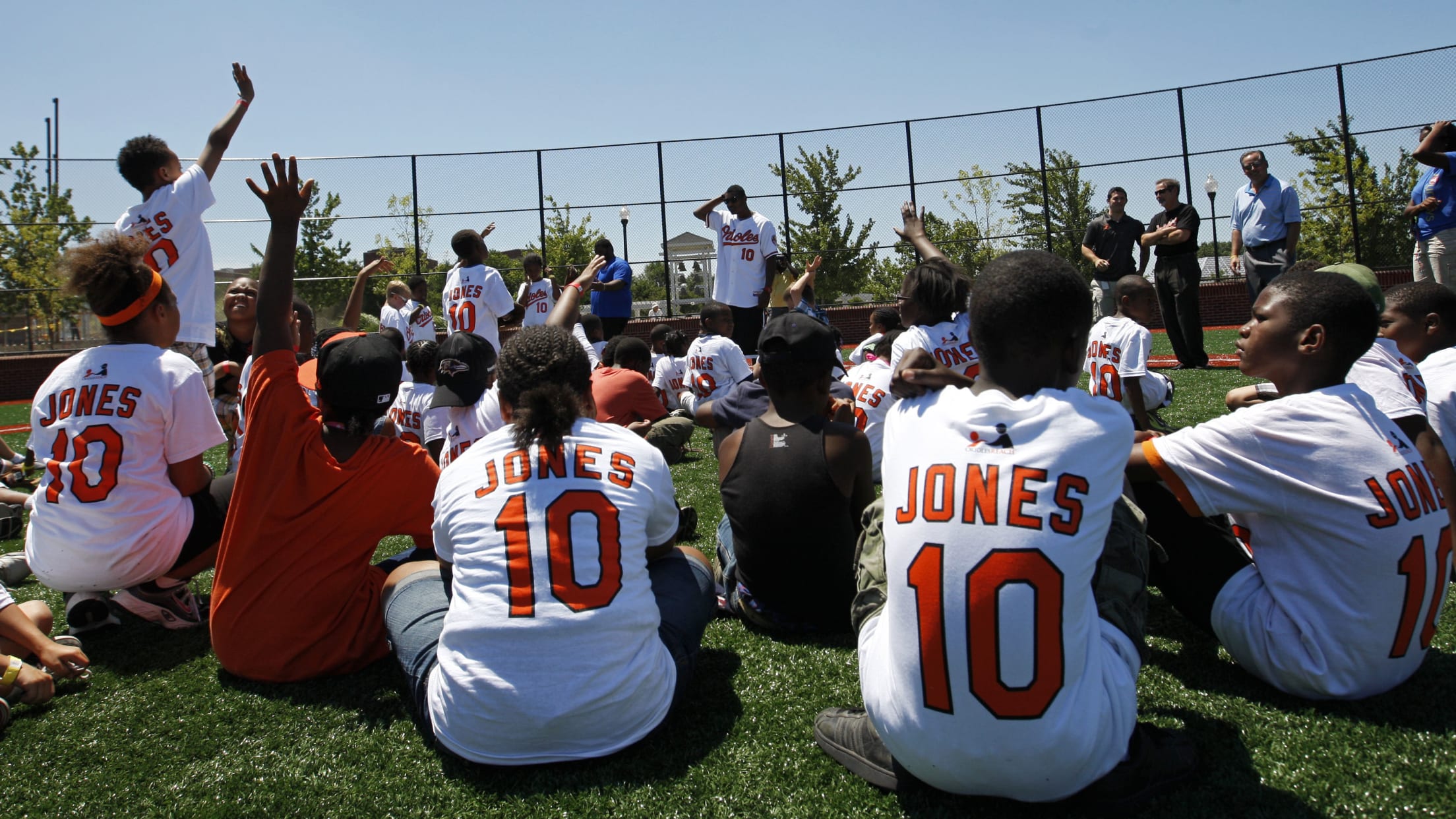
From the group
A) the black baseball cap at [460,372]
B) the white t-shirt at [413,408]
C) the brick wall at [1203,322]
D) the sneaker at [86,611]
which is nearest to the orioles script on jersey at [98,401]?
the sneaker at [86,611]

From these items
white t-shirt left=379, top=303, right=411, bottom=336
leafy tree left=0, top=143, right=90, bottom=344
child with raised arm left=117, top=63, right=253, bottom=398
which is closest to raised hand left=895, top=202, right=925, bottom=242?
child with raised arm left=117, top=63, right=253, bottom=398

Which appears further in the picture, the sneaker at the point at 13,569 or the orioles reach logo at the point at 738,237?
the orioles reach logo at the point at 738,237

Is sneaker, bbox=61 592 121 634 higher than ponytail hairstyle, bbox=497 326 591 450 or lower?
lower

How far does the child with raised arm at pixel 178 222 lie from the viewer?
6090mm

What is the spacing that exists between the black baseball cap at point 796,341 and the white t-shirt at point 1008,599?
4.04ft

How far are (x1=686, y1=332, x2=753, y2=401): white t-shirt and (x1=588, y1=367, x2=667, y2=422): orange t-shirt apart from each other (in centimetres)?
174

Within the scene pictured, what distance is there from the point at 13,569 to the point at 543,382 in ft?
12.5

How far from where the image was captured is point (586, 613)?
2.33 meters

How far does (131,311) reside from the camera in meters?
3.63

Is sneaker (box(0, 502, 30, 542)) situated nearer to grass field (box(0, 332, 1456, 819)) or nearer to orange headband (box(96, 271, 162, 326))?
orange headband (box(96, 271, 162, 326))

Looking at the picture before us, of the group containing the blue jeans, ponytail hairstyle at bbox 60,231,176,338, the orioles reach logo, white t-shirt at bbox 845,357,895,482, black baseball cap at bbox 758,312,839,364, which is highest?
the orioles reach logo

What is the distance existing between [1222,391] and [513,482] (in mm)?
8109

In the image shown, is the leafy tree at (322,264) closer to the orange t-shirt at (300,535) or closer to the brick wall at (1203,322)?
the brick wall at (1203,322)

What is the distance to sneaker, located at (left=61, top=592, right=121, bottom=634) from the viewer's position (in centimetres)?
376
